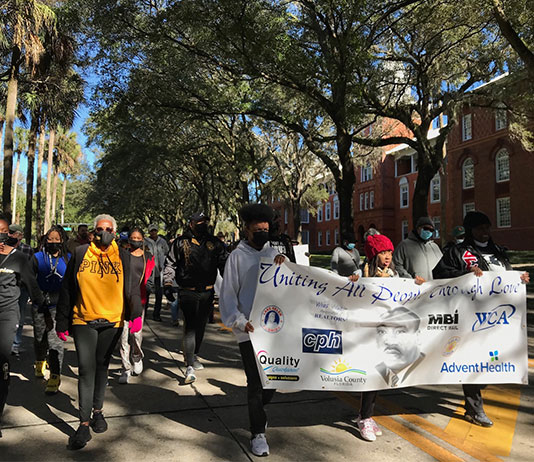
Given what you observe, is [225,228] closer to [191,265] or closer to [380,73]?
[380,73]

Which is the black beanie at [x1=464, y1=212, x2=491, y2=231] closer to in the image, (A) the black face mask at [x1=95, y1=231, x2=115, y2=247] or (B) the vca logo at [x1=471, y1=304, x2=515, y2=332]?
(B) the vca logo at [x1=471, y1=304, x2=515, y2=332]

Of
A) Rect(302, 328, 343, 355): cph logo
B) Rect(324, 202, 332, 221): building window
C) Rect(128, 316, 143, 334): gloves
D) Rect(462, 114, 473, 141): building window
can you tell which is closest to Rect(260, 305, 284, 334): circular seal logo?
Rect(302, 328, 343, 355): cph logo

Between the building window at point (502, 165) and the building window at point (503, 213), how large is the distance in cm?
145

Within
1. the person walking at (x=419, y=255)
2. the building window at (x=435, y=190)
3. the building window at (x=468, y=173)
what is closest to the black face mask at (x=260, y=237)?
the person walking at (x=419, y=255)

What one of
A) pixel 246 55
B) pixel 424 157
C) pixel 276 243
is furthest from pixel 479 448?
pixel 424 157

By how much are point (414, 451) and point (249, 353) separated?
146 cm

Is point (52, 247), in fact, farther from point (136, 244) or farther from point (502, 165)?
point (502, 165)

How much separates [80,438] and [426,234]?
4208 mm

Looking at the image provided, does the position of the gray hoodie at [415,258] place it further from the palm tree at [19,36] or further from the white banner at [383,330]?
the palm tree at [19,36]

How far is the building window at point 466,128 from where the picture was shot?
3481cm

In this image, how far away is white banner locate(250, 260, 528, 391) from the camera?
3752 mm

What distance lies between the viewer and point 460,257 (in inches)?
172

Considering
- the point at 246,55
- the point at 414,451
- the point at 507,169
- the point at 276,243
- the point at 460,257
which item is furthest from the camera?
the point at 507,169

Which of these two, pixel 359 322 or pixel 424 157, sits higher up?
pixel 424 157
